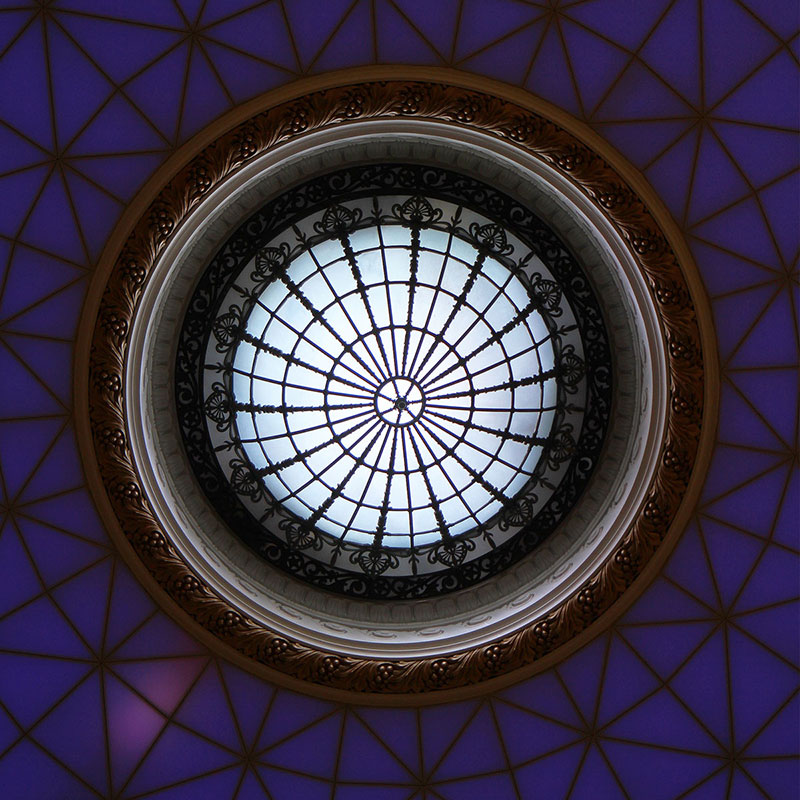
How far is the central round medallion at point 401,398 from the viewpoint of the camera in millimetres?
15078

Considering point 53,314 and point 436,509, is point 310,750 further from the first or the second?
point 53,314

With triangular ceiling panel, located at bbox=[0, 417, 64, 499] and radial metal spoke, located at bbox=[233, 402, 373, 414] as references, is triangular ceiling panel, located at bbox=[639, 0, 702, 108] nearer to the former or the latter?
radial metal spoke, located at bbox=[233, 402, 373, 414]

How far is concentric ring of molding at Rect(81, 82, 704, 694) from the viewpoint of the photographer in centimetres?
1206

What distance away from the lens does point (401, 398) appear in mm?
15102

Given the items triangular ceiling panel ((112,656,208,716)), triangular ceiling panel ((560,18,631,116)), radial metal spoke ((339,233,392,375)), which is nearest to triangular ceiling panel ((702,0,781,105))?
triangular ceiling panel ((560,18,631,116))

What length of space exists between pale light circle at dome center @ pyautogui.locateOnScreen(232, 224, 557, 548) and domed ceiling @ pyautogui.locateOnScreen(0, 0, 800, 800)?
3026 millimetres

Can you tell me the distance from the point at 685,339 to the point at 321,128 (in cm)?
585

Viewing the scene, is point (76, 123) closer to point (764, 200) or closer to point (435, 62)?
point (435, 62)

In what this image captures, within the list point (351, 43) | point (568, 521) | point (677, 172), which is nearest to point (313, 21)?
point (351, 43)

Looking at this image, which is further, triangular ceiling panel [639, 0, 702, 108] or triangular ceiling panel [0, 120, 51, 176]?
triangular ceiling panel [0, 120, 51, 176]

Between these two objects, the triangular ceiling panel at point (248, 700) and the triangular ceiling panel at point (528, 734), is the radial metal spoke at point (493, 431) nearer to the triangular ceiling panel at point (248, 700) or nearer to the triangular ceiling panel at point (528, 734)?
the triangular ceiling panel at point (528, 734)

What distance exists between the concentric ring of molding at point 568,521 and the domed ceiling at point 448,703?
1.49 ft

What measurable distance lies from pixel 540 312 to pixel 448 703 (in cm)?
629

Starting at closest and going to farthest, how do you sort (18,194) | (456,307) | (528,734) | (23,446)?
(18,194) → (23,446) → (528,734) → (456,307)
